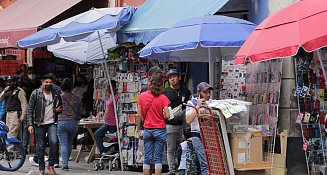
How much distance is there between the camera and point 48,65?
19.7 meters

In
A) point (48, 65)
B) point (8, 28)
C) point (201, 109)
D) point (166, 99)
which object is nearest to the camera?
point (201, 109)

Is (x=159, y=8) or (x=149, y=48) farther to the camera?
(x=159, y=8)

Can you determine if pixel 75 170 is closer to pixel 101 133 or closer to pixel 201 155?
pixel 101 133

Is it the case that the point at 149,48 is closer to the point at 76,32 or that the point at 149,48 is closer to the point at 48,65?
the point at 76,32

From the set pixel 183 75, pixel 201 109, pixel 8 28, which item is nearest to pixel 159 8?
pixel 183 75

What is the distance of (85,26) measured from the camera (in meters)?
13.2

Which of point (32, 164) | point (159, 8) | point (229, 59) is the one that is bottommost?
point (32, 164)

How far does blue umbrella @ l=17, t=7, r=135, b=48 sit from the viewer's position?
42.9 ft

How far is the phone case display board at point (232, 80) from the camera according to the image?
12.4 meters

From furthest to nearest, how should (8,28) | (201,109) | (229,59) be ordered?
(8,28) → (229,59) → (201,109)

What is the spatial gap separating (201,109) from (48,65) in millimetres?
10461

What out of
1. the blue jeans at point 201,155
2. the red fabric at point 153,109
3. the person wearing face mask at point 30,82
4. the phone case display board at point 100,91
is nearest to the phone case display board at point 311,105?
the blue jeans at point 201,155

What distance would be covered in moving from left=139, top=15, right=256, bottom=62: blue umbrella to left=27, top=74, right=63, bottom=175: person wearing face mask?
7.17 ft

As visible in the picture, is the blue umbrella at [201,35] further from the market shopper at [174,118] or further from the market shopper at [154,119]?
the market shopper at [174,118]
